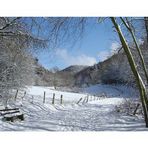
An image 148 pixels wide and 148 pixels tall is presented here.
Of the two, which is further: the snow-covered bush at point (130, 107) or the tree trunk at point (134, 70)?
the snow-covered bush at point (130, 107)

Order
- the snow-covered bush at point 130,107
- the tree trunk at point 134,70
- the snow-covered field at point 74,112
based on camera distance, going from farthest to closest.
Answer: the snow-covered bush at point 130,107 → the tree trunk at point 134,70 → the snow-covered field at point 74,112

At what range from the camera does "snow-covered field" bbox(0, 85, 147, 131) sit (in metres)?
5.11

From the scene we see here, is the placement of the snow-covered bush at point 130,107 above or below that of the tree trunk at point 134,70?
below

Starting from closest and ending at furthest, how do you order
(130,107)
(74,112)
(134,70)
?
1. (134,70)
2. (74,112)
3. (130,107)

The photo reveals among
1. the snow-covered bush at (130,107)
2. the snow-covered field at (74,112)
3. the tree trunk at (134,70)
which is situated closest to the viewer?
the snow-covered field at (74,112)

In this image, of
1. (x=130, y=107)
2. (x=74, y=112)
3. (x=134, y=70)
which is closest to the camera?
(x=134, y=70)

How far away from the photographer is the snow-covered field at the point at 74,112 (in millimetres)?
5109

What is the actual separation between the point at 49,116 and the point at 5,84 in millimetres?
670

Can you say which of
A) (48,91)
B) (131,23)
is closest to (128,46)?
(131,23)

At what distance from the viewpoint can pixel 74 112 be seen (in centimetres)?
572

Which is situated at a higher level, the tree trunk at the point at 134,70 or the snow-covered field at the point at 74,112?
the tree trunk at the point at 134,70

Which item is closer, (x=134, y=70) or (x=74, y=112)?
(x=134, y=70)

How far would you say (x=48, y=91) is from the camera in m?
5.40

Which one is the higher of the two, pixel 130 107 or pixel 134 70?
pixel 134 70
